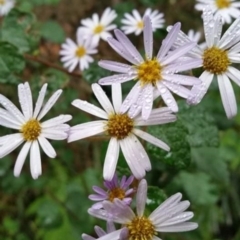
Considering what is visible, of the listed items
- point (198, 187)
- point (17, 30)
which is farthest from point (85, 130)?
point (198, 187)

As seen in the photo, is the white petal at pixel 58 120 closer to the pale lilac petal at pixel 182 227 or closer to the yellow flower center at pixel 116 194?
the yellow flower center at pixel 116 194

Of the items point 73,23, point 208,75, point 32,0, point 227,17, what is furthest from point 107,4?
point 208,75

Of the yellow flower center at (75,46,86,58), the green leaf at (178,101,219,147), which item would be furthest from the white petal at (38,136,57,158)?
the yellow flower center at (75,46,86,58)

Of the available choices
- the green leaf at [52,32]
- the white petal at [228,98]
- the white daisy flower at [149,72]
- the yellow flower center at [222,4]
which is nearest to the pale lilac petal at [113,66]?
the white daisy flower at [149,72]

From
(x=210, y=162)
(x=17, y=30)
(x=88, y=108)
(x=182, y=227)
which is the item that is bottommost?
(x=182, y=227)

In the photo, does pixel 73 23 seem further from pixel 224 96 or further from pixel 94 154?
pixel 224 96

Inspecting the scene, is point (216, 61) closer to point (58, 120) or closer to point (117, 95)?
point (117, 95)
